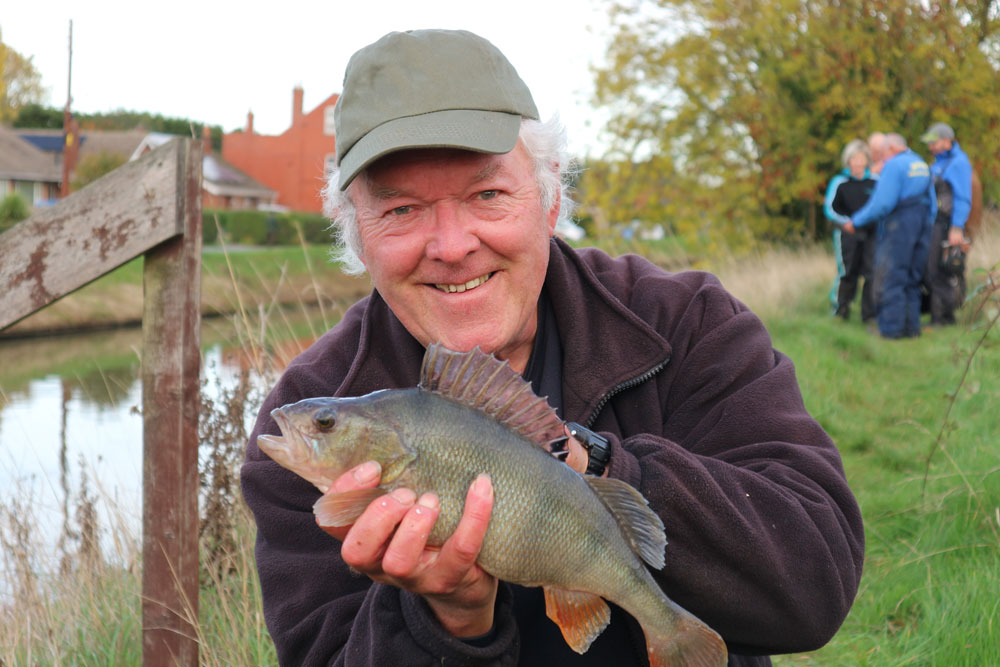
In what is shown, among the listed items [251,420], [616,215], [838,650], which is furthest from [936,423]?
[616,215]

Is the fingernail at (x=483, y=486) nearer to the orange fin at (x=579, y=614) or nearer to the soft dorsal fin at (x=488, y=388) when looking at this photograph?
the soft dorsal fin at (x=488, y=388)

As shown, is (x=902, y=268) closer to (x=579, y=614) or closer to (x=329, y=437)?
(x=579, y=614)

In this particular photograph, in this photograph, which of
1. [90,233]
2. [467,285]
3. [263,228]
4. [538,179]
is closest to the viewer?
[467,285]

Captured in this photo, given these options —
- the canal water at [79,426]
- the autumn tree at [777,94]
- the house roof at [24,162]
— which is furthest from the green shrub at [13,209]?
the house roof at [24,162]

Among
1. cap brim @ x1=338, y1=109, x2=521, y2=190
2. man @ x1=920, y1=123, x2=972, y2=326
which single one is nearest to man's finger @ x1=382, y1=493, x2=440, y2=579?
cap brim @ x1=338, y1=109, x2=521, y2=190

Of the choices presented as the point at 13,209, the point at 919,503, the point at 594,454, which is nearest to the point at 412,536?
the point at 594,454

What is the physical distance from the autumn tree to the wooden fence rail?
55.2 ft

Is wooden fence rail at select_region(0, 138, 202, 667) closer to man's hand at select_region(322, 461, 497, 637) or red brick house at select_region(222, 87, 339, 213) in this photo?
man's hand at select_region(322, 461, 497, 637)

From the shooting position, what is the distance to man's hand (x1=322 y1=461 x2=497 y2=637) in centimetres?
180

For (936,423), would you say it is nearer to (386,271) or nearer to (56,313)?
(386,271)

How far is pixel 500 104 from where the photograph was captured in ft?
7.82

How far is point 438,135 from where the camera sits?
7.43ft

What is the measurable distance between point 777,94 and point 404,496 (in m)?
19.6

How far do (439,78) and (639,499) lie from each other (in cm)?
111
